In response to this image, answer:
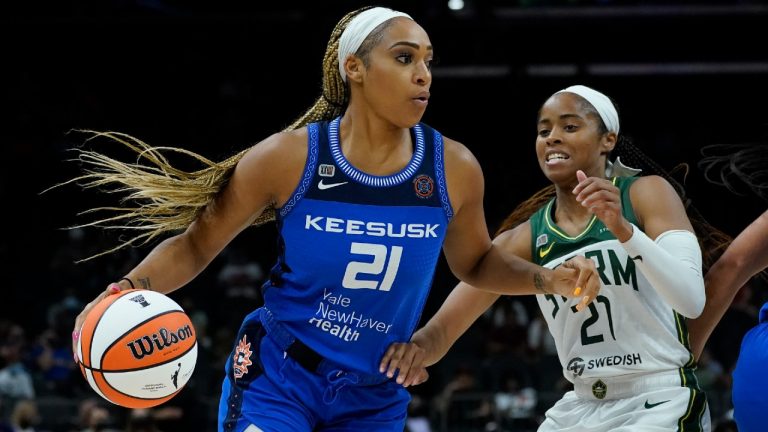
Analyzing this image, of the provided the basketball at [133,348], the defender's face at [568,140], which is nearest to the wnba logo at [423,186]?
the defender's face at [568,140]

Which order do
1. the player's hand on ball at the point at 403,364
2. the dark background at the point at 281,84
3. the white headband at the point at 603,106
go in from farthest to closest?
the dark background at the point at 281,84 < the white headband at the point at 603,106 < the player's hand on ball at the point at 403,364

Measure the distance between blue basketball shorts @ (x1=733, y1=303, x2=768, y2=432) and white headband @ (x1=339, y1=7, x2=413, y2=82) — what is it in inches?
71.2

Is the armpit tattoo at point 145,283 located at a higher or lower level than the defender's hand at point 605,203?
lower

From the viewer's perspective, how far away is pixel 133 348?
12.2ft

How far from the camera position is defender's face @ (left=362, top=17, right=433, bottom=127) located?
390 cm

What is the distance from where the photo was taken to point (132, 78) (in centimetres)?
1786

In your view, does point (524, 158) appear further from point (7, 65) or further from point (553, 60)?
point (7, 65)

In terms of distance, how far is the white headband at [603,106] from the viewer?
4453 mm

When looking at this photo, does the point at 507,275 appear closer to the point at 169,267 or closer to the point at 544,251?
the point at 544,251

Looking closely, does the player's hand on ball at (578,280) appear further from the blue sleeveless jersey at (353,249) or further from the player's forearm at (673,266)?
the blue sleeveless jersey at (353,249)

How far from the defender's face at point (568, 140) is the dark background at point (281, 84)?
979cm

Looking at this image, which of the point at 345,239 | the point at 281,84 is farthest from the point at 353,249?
the point at 281,84

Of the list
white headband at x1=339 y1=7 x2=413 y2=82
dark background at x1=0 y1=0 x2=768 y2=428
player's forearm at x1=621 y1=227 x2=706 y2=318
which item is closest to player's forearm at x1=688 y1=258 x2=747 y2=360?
player's forearm at x1=621 y1=227 x2=706 y2=318

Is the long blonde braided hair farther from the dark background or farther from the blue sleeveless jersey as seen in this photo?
the dark background
